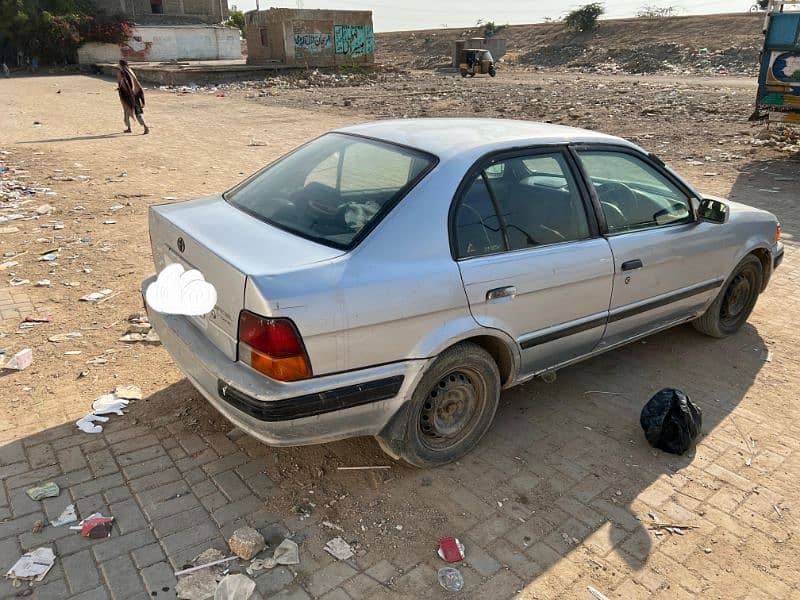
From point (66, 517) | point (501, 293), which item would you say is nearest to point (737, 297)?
point (501, 293)

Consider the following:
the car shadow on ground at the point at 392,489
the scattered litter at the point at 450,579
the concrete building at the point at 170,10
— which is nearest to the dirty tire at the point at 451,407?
the car shadow on ground at the point at 392,489

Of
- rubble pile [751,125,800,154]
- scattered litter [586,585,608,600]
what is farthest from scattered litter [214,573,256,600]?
rubble pile [751,125,800,154]

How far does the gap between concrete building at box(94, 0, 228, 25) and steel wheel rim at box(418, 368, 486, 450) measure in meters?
62.3

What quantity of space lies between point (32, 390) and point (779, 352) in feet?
17.5

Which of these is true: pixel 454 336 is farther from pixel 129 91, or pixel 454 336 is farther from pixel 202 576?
pixel 129 91

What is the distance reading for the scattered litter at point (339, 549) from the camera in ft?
8.86

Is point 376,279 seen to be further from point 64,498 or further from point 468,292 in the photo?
point 64,498

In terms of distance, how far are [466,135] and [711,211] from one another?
6.24 ft

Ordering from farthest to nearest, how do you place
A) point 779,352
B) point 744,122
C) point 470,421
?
point 744,122 < point 779,352 < point 470,421

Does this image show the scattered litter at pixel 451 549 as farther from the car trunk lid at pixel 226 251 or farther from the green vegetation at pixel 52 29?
the green vegetation at pixel 52 29

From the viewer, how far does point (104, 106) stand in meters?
22.6

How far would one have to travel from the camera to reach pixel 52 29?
4384cm

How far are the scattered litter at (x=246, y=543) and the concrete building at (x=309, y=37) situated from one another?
3794 centimetres

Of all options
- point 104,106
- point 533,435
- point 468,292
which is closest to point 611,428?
point 533,435
